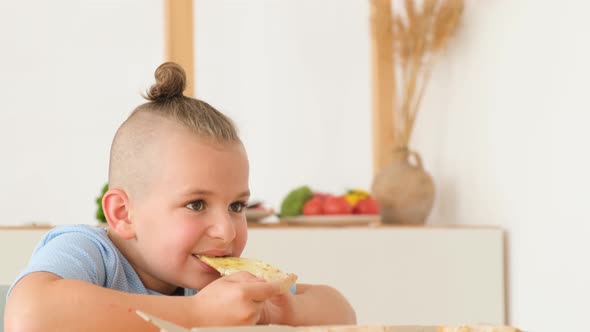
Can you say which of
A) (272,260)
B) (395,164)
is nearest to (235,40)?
(395,164)

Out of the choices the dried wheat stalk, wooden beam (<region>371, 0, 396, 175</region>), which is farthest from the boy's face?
wooden beam (<region>371, 0, 396, 175</region>)

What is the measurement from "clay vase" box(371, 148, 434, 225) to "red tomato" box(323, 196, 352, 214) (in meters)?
0.23

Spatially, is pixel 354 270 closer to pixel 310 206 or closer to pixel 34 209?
pixel 310 206

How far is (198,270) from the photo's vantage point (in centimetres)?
105

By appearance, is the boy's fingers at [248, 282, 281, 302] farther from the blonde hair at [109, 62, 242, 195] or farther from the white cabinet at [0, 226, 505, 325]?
the white cabinet at [0, 226, 505, 325]

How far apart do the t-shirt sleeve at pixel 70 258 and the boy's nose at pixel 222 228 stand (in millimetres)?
144

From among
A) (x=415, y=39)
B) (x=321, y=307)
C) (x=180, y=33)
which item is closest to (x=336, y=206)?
(x=415, y=39)

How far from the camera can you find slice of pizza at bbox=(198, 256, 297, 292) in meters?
0.88

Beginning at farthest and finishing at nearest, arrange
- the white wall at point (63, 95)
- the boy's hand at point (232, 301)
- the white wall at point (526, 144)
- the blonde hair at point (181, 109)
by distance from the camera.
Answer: the white wall at point (63, 95), the white wall at point (526, 144), the blonde hair at point (181, 109), the boy's hand at point (232, 301)

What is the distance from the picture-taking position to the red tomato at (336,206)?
9.95ft

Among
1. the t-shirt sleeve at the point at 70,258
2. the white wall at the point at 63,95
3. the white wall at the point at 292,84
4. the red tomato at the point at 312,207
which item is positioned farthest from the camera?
the white wall at the point at 292,84

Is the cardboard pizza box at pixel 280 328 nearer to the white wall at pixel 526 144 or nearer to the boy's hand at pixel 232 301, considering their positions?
the boy's hand at pixel 232 301

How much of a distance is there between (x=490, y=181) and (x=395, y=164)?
0.40m

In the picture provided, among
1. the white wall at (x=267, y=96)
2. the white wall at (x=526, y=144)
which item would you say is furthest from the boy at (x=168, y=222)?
the white wall at (x=267, y=96)
